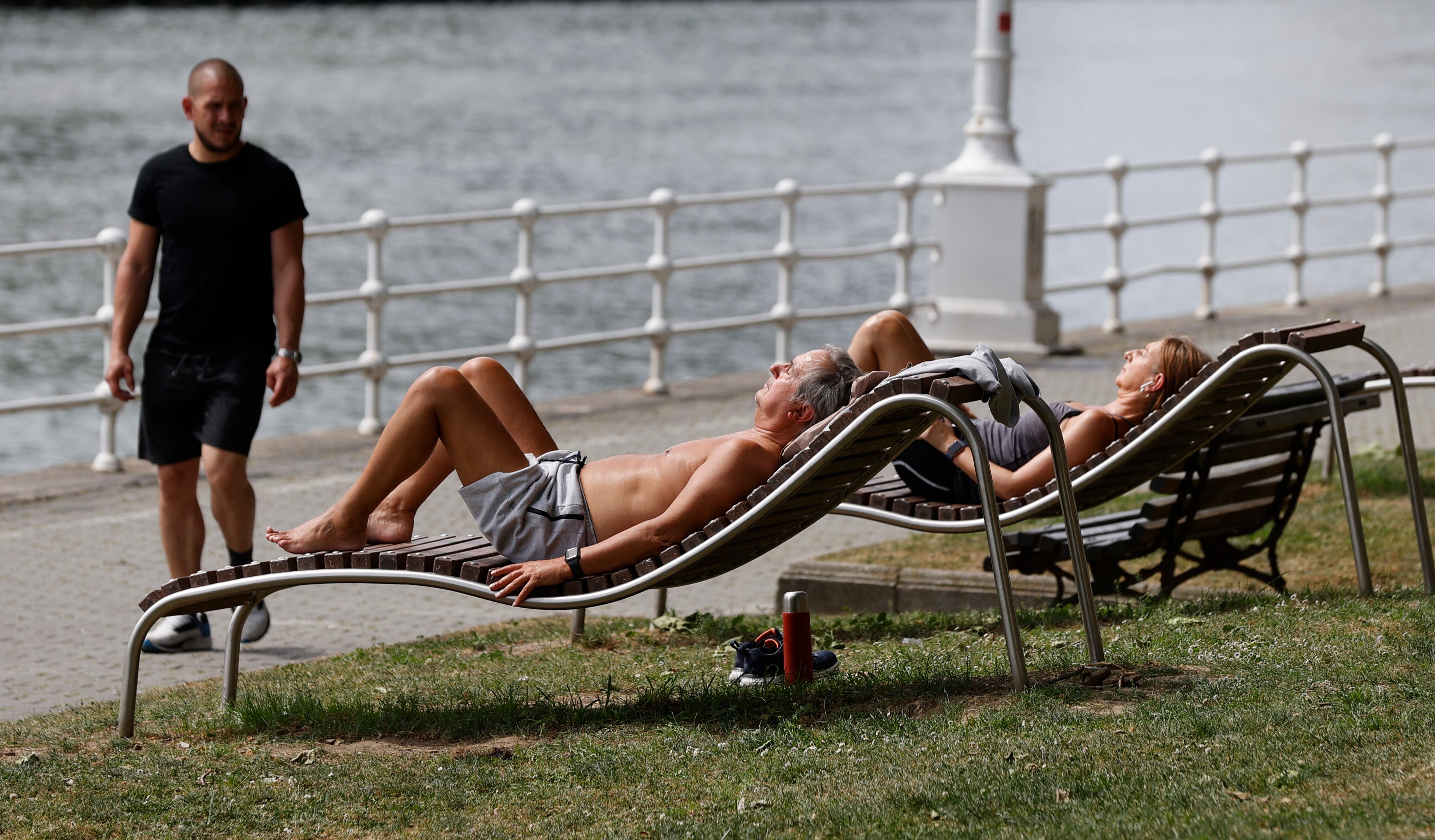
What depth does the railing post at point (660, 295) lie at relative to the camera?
502 inches

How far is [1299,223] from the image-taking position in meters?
17.5

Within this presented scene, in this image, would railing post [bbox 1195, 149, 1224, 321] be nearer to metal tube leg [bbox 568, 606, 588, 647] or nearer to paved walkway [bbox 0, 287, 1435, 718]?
paved walkway [bbox 0, 287, 1435, 718]

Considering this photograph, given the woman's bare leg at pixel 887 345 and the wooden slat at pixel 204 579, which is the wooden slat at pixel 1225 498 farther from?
the wooden slat at pixel 204 579

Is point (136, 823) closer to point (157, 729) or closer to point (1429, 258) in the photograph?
point (157, 729)

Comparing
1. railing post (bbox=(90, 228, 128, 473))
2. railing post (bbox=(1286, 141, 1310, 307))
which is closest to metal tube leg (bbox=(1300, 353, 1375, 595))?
railing post (bbox=(90, 228, 128, 473))

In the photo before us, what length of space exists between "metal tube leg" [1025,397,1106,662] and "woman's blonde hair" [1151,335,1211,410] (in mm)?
1113

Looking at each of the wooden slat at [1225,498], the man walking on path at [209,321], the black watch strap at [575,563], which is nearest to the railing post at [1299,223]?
the wooden slat at [1225,498]

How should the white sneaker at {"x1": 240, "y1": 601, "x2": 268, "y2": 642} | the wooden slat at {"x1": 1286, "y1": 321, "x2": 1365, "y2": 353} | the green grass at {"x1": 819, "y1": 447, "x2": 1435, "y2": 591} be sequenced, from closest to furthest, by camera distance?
the wooden slat at {"x1": 1286, "y1": 321, "x2": 1365, "y2": 353} < the white sneaker at {"x1": 240, "y1": 601, "x2": 268, "y2": 642} < the green grass at {"x1": 819, "y1": 447, "x2": 1435, "y2": 591}

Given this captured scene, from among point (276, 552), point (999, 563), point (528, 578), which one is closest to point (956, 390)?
point (999, 563)

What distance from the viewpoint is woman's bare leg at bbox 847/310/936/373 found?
6.62m

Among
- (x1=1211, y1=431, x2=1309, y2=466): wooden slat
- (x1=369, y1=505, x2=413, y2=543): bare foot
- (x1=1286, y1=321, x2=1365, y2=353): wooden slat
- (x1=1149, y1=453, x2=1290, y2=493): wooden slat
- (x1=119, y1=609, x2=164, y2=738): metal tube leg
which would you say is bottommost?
(x1=119, y1=609, x2=164, y2=738): metal tube leg

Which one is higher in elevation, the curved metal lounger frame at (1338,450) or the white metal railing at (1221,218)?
the white metal railing at (1221,218)

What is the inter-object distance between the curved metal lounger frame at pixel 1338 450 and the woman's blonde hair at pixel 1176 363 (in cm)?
19

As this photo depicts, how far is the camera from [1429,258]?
3634cm
